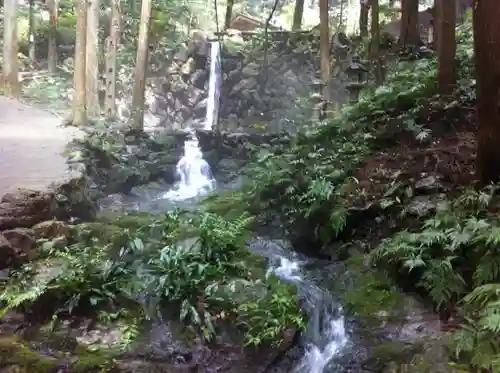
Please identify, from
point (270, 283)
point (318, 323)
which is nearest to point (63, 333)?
point (270, 283)

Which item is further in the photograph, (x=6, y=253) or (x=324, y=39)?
(x=324, y=39)

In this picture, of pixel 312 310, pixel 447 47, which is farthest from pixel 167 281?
pixel 447 47

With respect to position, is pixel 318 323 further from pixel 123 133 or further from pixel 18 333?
pixel 123 133

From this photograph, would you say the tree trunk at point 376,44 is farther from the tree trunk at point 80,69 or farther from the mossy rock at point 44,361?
the mossy rock at point 44,361

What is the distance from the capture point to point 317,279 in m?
7.84

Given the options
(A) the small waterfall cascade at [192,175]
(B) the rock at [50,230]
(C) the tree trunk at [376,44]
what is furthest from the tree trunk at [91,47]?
(B) the rock at [50,230]

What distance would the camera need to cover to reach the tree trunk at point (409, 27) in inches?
584

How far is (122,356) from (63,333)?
30.0 inches

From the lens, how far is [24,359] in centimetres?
525

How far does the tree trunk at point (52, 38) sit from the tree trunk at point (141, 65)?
793cm

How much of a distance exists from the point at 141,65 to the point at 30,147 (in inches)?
216

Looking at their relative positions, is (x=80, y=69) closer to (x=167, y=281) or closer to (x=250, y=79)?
(x=250, y=79)

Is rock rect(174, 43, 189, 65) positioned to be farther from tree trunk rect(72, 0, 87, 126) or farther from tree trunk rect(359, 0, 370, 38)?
tree trunk rect(359, 0, 370, 38)

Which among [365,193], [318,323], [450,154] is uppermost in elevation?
[450,154]
